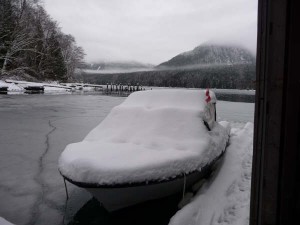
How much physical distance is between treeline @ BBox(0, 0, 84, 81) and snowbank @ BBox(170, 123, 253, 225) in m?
38.3

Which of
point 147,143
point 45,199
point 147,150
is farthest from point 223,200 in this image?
point 45,199

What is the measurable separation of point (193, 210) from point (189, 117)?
5.79 ft

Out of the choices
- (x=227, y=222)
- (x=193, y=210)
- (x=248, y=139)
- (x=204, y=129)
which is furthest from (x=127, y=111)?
(x=248, y=139)

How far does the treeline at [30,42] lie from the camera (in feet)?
124

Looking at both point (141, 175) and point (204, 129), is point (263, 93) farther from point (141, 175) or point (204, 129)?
point (204, 129)

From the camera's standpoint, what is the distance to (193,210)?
363cm

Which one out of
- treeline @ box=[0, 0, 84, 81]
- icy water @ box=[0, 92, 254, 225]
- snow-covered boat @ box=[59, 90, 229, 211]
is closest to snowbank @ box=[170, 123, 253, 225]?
snow-covered boat @ box=[59, 90, 229, 211]

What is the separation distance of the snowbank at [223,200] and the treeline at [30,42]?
3833cm

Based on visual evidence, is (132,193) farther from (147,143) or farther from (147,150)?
(147,143)

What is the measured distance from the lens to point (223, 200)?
151 inches

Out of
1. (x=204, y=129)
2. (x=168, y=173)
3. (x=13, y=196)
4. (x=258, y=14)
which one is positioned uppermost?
(x=258, y=14)

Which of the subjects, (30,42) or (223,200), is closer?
(223,200)

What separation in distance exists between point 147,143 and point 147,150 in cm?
36

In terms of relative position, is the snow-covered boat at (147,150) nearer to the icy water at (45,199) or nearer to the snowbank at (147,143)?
the snowbank at (147,143)
